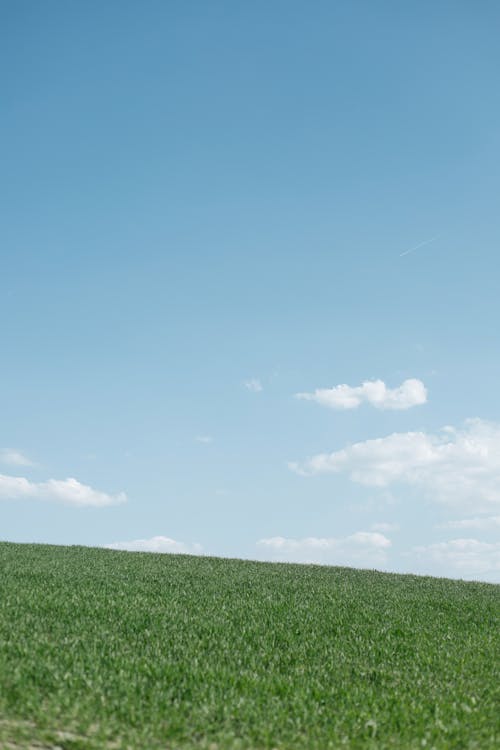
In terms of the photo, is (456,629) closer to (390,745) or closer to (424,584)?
(424,584)

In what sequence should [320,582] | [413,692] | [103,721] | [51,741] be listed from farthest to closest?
[320,582] → [413,692] → [103,721] → [51,741]

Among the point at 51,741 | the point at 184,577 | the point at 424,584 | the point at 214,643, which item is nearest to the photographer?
the point at 51,741

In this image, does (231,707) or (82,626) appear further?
(82,626)

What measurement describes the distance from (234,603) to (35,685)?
8.67m

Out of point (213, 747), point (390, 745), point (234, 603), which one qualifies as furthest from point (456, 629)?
point (213, 747)

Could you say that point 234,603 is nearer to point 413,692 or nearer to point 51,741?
point 413,692

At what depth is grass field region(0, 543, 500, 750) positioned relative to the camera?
32.9 ft

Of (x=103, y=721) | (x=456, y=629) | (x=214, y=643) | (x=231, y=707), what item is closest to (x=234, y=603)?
(x=214, y=643)

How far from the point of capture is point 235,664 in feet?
43.7

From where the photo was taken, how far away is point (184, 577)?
23.0 meters

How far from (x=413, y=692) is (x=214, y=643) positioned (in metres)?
4.00

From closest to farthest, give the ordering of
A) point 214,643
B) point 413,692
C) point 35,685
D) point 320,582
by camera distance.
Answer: point 35,685, point 413,692, point 214,643, point 320,582

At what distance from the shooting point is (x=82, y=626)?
1471 cm

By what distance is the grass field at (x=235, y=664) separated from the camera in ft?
32.9
